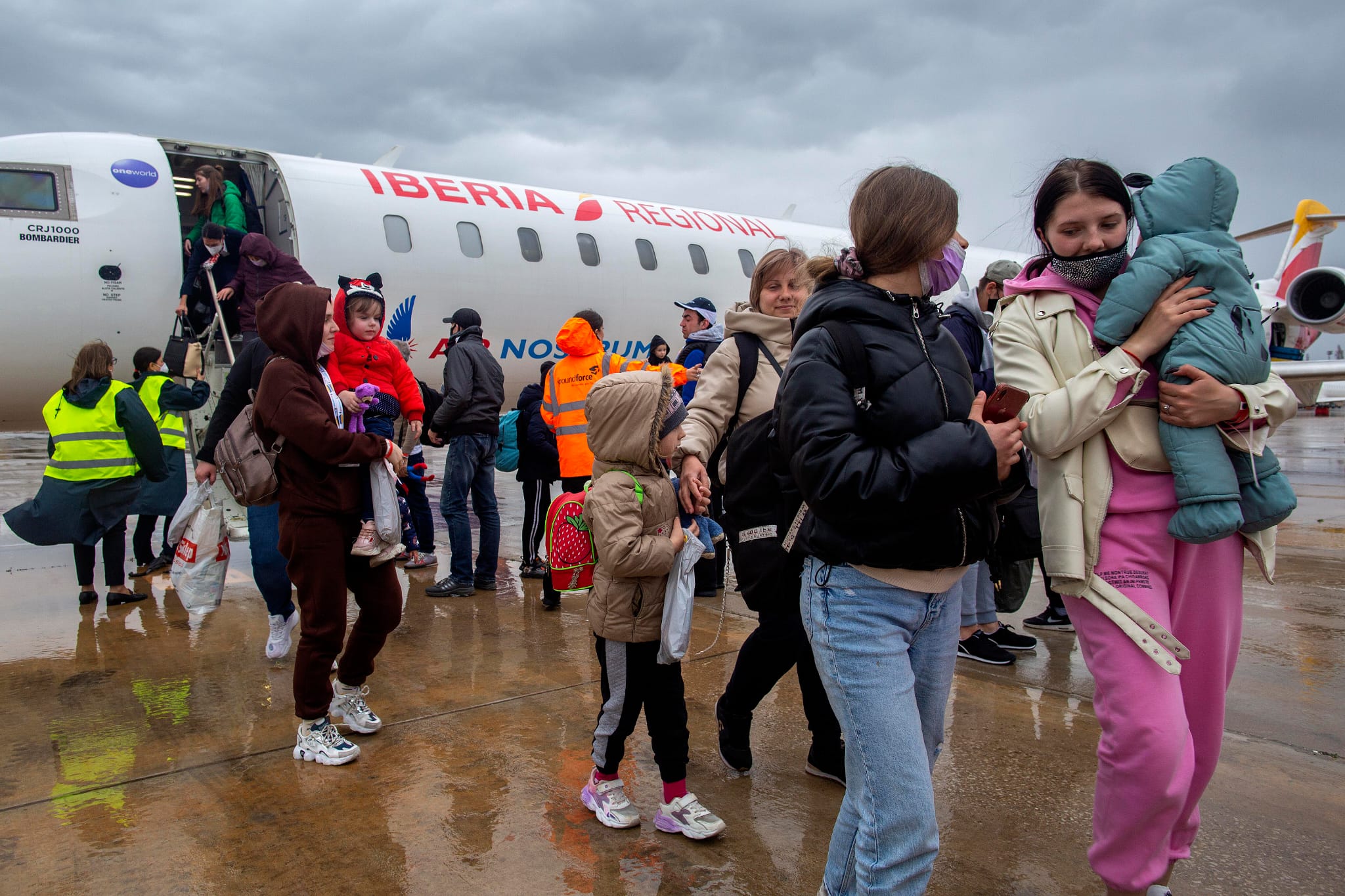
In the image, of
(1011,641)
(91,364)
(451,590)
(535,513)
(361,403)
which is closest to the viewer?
(361,403)

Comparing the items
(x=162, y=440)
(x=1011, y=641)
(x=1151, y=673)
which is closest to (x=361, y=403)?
(x=1151, y=673)

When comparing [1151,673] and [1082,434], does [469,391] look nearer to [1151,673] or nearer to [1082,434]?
[1082,434]

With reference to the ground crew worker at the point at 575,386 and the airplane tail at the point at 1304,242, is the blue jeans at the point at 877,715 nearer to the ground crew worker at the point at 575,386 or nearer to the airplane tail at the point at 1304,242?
the ground crew worker at the point at 575,386

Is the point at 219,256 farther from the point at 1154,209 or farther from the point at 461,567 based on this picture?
the point at 1154,209

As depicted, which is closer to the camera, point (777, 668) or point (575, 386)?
point (777, 668)

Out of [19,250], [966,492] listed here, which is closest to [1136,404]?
[966,492]

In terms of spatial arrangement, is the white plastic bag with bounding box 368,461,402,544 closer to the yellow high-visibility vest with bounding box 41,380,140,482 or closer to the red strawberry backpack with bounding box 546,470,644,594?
the red strawberry backpack with bounding box 546,470,644,594

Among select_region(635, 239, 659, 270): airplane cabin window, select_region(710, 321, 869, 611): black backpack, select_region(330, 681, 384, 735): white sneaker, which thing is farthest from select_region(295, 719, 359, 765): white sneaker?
select_region(635, 239, 659, 270): airplane cabin window

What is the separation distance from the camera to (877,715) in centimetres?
196

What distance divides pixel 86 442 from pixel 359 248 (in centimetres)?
427

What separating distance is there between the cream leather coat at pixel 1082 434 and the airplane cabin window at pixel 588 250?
918cm

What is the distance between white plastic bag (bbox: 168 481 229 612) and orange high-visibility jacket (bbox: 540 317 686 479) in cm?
204

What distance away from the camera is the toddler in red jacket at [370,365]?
432cm

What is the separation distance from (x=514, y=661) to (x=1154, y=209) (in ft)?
11.8
